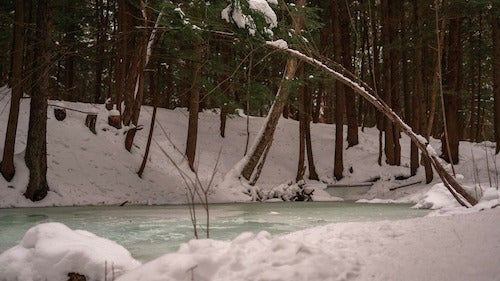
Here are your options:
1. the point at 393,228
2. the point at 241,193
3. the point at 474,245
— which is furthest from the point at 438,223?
the point at 241,193

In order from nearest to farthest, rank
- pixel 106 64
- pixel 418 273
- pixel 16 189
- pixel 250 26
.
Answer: pixel 418 273, pixel 250 26, pixel 16 189, pixel 106 64

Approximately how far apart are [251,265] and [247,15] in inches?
156

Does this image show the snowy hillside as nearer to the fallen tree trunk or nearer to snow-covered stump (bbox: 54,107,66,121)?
snow-covered stump (bbox: 54,107,66,121)

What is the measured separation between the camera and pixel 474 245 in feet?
10.9

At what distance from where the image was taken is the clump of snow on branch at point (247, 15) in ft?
20.2

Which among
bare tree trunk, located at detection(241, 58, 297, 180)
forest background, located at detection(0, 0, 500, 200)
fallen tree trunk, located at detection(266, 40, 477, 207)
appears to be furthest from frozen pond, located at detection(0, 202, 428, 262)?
bare tree trunk, located at detection(241, 58, 297, 180)

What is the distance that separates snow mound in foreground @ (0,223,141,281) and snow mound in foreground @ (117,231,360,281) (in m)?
0.71

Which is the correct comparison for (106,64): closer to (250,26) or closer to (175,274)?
(250,26)

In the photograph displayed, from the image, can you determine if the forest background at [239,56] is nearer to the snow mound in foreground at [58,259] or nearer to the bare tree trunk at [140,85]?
the bare tree trunk at [140,85]

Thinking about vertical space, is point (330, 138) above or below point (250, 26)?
below

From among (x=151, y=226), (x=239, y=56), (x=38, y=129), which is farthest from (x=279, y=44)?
(x=239, y=56)

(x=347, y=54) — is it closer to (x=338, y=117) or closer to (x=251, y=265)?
(x=338, y=117)

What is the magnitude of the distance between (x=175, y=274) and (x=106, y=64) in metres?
26.9

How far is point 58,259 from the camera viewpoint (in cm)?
392
